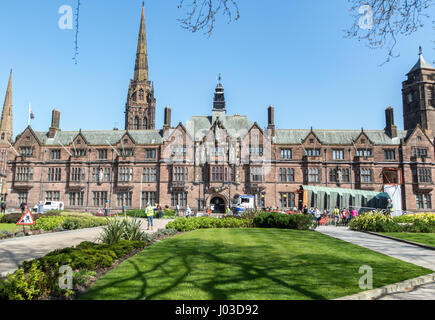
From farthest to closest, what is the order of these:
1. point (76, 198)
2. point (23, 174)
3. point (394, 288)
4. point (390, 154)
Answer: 1. point (23, 174)
2. point (76, 198)
3. point (390, 154)
4. point (394, 288)

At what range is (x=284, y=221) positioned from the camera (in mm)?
22734

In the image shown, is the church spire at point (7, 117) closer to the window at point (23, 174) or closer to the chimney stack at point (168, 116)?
the window at point (23, 174)

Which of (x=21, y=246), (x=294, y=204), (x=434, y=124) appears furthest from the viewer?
(x=434, y=124)

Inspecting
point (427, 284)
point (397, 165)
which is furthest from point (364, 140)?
point (427, 284)

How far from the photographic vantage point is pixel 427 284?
888cm

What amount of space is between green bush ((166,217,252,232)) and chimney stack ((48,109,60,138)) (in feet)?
139

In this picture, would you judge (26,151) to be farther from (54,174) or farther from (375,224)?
(375,224)

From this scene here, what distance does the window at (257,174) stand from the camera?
160ft

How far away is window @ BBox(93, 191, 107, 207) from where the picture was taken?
5050 centimetres

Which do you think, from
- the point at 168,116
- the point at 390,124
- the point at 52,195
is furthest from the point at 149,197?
the point at 390,124

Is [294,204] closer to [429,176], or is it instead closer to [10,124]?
[429,176]

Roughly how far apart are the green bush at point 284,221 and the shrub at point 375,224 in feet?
11.8

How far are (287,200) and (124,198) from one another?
26.1 metres
